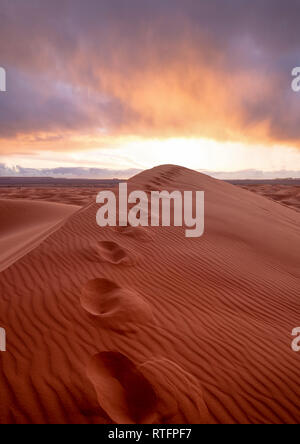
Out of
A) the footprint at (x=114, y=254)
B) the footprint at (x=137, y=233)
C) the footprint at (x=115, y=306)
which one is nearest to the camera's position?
the footprint at (x=115, y=306)

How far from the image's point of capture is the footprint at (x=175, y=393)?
205 cm

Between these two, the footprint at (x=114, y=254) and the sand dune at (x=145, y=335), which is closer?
the sand dune at (x=145, y=335)

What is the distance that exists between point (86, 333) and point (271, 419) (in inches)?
69.9

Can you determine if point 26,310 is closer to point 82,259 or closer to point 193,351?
point 82,259

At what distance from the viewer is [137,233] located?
19.8 feet

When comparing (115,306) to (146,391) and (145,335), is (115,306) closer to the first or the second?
(145,335)

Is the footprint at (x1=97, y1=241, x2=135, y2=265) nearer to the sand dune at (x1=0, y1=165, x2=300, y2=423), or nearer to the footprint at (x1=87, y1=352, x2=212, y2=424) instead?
the sand dune at (x1=0, y1=165, x2=300, y2=423)

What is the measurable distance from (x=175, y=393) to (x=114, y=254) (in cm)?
300

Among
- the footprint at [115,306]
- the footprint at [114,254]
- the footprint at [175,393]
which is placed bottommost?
the footprint at [175,393]

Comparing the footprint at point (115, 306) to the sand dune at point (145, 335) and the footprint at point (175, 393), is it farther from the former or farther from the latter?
the footprint at point (175, 393)

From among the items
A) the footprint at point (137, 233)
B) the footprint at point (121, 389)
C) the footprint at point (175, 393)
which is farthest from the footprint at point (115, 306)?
the footprint at point (137, 233)

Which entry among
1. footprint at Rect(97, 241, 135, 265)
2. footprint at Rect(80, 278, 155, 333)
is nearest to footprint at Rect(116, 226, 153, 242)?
footprint at Rect(97, 241, 135, 265)

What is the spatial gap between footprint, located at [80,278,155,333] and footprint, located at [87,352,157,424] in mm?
450

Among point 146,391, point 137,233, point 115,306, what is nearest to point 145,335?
point 115,306
